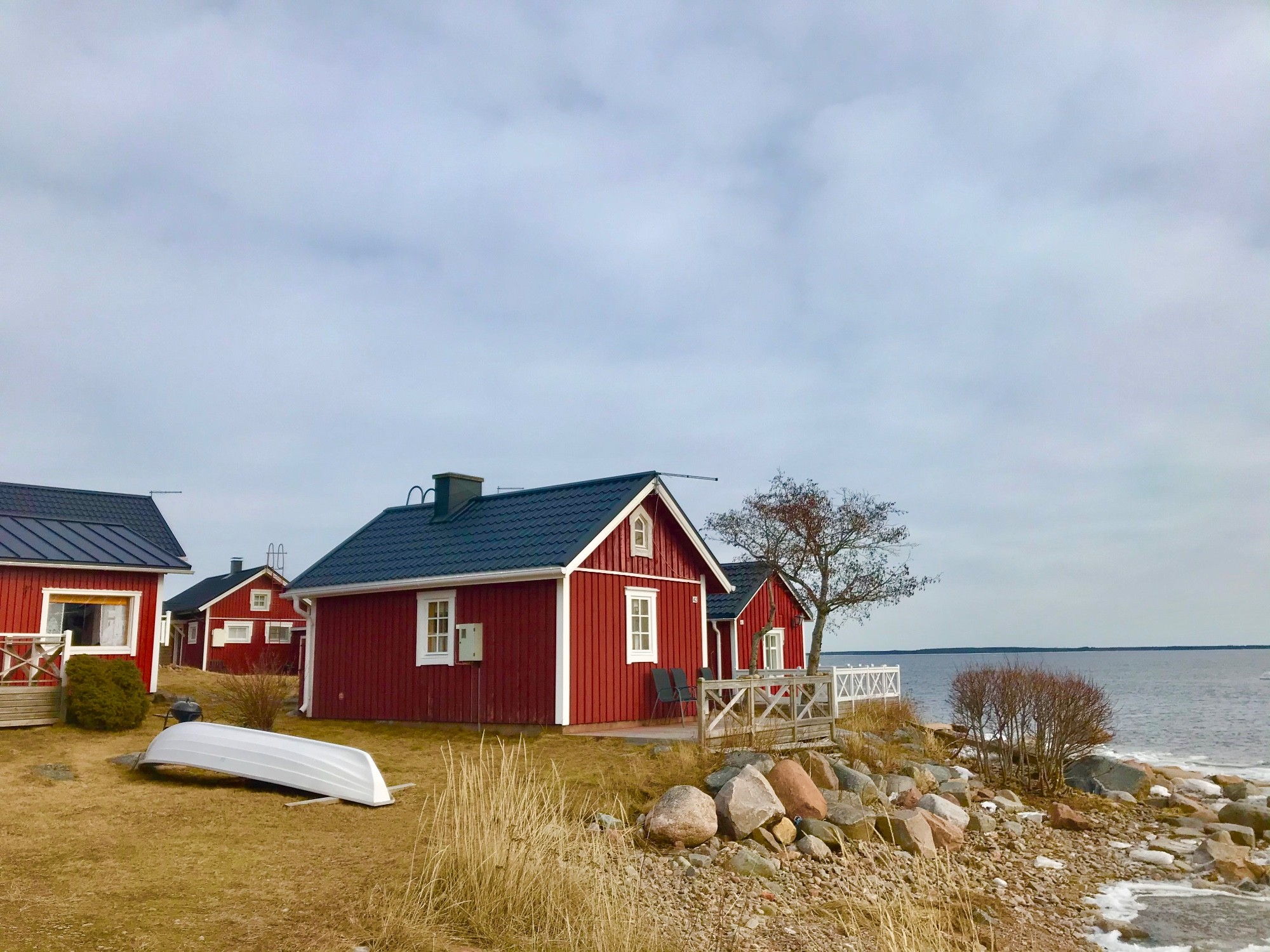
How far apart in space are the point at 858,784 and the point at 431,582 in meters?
8.49

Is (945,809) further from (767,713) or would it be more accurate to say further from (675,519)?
(675,519)

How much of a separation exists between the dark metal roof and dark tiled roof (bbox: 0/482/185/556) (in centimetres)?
1027

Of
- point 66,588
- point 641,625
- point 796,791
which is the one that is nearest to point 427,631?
point 641,625

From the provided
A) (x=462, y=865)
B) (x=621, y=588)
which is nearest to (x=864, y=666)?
(x=621, y=588)

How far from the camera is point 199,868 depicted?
7625mm

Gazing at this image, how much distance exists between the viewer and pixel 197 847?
Result: 827 centimetres

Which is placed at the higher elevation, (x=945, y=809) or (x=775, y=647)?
(x=775, y=647)

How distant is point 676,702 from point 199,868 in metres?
11.9

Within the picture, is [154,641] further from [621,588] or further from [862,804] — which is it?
[862,804]

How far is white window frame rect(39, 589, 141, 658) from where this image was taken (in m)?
17.5

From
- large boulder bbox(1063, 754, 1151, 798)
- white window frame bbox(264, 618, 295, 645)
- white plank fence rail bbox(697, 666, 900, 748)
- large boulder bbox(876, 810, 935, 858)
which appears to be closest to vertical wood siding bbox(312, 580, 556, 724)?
white plank fence rail bbox(697, 666, 900, 748)

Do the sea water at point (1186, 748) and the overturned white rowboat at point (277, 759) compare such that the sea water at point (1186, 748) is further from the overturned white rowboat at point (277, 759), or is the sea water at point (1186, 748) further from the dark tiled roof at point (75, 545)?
the dark tiled roof at point (75, 545)

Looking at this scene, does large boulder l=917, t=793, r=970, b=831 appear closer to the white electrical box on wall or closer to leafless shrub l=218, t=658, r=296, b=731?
the white electrical box on wall

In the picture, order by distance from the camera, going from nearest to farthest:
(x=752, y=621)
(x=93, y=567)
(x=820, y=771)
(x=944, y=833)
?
1. (x=944, y=833)
2. (x=820, y=771)
3. (x=93, y=567)
4. (x=752, y=621)
